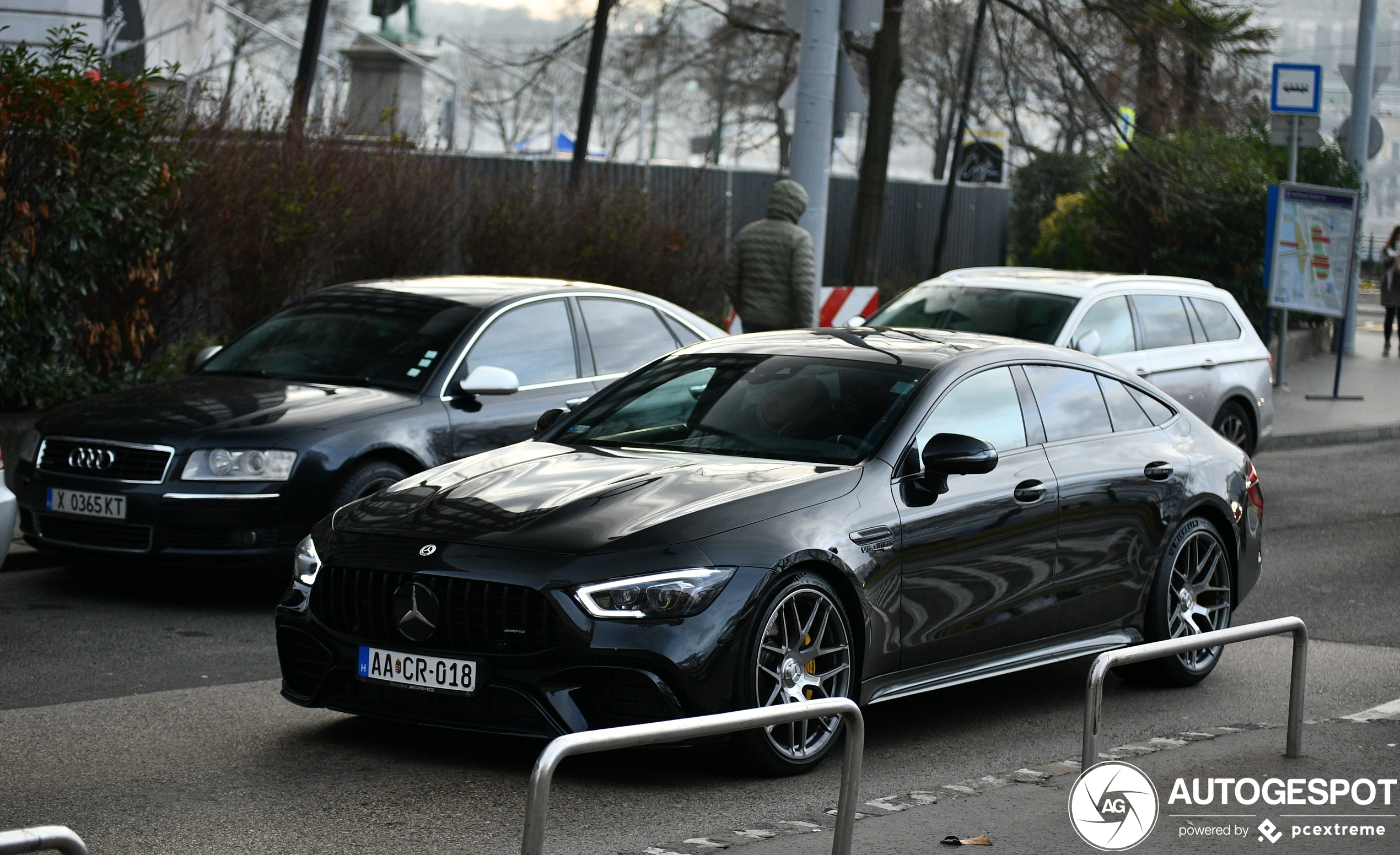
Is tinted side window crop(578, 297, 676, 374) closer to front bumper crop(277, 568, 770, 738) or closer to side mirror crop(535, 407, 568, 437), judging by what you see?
side mirror crop(535, 407, 568, 437)

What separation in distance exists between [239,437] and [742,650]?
3.75 meters

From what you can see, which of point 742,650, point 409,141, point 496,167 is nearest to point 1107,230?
point 496,167

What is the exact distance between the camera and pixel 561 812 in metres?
5.27

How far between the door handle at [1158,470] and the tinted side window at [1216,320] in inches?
267

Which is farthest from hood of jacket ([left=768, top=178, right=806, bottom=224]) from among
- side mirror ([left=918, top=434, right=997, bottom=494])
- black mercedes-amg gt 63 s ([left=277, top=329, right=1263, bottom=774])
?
side mirror ([left=918, top=434, right=997, bottom=494])

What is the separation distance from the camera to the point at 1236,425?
14125mm

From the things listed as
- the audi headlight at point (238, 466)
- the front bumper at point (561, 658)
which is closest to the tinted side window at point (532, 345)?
the audi headlight at point (238, 466)

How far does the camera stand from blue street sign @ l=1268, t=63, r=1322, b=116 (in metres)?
21.4

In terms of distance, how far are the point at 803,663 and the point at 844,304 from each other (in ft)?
30.8

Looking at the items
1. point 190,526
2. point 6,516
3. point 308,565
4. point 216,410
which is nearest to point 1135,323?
point 216,410

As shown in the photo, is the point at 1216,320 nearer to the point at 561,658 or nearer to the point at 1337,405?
the point at 1337,405

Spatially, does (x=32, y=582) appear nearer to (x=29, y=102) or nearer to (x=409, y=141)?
(x=29, y=102)

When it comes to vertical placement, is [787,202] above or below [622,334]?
above

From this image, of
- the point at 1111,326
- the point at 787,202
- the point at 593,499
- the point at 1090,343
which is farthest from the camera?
the point at 787,202
